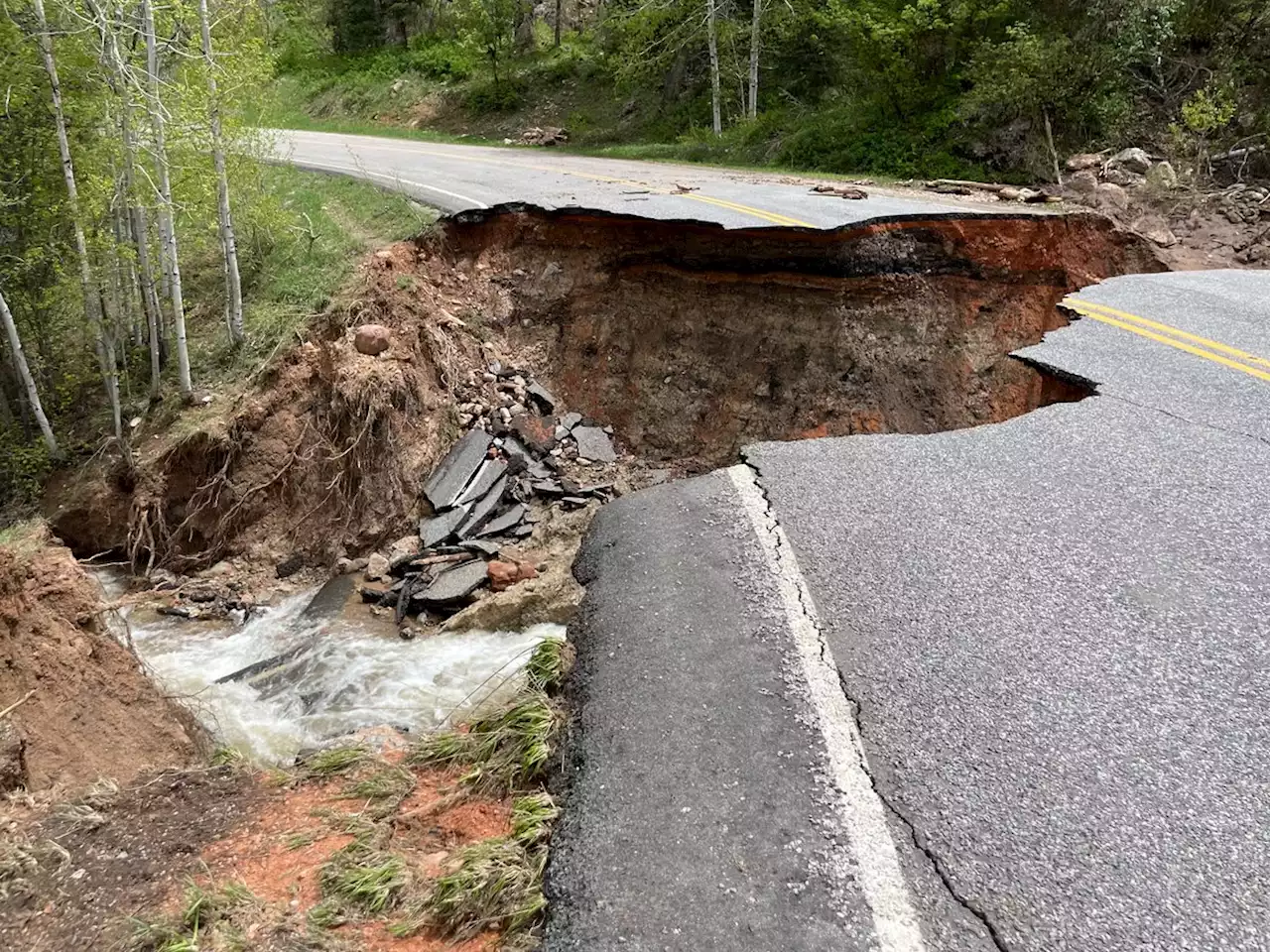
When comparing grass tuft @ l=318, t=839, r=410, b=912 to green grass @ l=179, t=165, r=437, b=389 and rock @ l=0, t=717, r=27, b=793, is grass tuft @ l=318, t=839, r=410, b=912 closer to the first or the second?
rock @ l=0, t=717, r=27, b=793

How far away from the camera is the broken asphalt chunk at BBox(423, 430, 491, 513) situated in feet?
30.5

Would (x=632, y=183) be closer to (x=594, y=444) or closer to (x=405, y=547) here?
(x=594, y=444)

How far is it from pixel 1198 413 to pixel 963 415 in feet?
15.2

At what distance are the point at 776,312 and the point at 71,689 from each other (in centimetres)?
857

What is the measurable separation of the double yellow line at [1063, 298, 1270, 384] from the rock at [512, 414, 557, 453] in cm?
615

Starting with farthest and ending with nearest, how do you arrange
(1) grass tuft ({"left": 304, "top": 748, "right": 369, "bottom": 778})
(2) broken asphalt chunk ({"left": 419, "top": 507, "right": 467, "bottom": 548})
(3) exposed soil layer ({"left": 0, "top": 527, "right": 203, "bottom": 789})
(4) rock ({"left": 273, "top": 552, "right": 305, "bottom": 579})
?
(4) rock ({"left": 273, "top": 552, "right": 305, "bottom": 579}) → (2) broken asphalt chunk ({"left": 419, "top": 507, "right": 467, "bottom": 548}) → (3) exposed soil layer ({"left": 0, "top": 527, "right": 203, "bottom": 789}) → (1) grass tuft ({"left": 304, "top": 748, "right": 369, "bottom": 778})

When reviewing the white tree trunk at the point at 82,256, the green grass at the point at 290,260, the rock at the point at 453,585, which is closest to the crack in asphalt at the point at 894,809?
the rock at the point at 453,585

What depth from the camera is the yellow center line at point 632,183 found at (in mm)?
10281

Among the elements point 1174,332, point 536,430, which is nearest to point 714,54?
point 536,430

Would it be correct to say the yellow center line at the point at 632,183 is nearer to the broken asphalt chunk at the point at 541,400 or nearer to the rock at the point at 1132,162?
the broken asphalt chunk at the point at 541,400

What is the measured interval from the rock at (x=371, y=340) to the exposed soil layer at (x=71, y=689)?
14.8 feet

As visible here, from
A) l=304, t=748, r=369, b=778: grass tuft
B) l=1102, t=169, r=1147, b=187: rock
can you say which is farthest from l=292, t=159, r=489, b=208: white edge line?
l=1102, t=169, r=1147, b=187: rock

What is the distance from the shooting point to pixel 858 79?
54.6 feet

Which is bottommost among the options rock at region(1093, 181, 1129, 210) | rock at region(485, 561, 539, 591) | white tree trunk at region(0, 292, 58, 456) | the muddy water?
the muddy water
